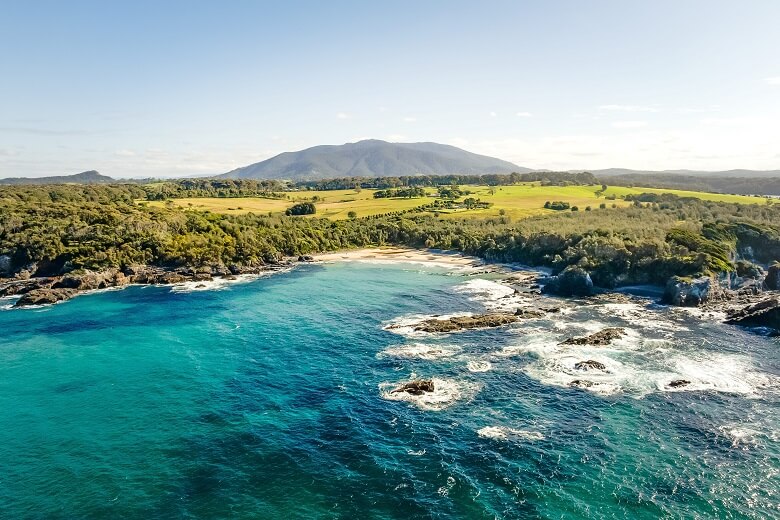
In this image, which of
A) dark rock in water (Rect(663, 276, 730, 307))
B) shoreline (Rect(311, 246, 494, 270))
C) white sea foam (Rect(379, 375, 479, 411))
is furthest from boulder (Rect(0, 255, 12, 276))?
dark rock in water (Rect(663, 276, 730, 307))

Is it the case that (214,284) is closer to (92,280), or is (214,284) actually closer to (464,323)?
(92,280)

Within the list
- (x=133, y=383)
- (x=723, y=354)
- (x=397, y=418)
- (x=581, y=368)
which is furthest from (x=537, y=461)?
(x=133, y=383)

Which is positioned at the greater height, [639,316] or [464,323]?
[464,323]

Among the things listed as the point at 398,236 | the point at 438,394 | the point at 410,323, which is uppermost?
the point at 398,236

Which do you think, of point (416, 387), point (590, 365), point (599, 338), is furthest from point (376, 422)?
point (599, 338)

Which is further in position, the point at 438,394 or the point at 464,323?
the point at 464,323

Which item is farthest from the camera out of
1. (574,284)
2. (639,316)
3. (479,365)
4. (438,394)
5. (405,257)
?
(405,257)

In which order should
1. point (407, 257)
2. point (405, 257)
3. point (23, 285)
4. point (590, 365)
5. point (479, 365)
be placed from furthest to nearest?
point (405, 257) < point (407, 257) < point (23, 285) < point (479, 365) < point (590, 365)
